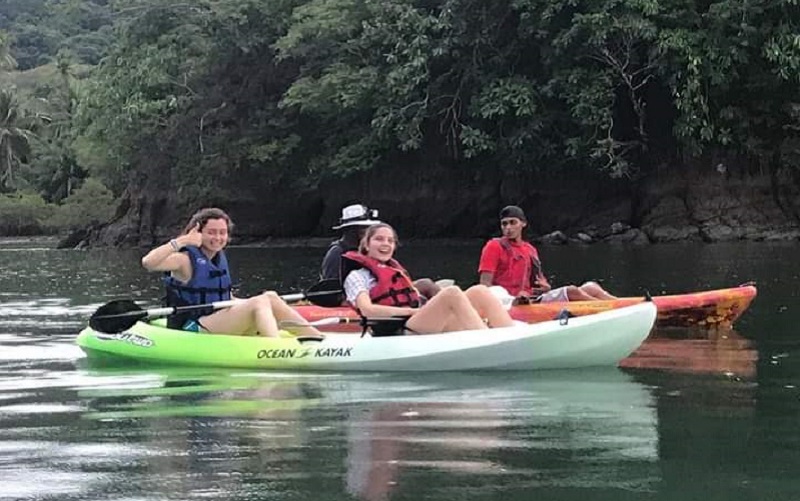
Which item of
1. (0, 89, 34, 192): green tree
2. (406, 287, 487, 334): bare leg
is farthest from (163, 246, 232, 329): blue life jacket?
(0, 89, 34, 192): green tree

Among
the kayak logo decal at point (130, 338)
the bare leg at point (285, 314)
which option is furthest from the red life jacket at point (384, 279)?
the kayak logo decal at point (130, 338)

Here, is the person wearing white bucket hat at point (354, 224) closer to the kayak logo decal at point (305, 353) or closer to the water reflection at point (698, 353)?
the kayak logo decal at point (305, 353)

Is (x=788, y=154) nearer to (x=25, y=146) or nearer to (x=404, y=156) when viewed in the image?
(x=404, y=156)

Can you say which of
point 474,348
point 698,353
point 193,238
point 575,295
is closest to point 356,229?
point 193,238

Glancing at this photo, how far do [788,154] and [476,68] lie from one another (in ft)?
22.8

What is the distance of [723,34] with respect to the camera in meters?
25.3

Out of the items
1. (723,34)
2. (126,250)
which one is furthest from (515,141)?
(126,250)

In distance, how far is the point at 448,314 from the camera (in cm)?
759

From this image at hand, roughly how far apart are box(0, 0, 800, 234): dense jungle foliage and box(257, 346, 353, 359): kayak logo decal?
18524mm

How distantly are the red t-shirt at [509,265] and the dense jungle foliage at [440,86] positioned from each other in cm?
1589

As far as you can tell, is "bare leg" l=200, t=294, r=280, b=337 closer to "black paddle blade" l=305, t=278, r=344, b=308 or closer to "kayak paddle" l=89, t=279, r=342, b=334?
Result: "kayak paddle" l=89, t=279, r=342, b=334

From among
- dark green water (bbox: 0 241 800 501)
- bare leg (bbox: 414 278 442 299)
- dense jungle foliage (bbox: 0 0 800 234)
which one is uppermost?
dense jungle foliage (bbox: 0 0 800 234)

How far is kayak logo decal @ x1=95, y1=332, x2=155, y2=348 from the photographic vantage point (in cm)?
824

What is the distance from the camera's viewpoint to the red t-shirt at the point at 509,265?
31.9 ft
